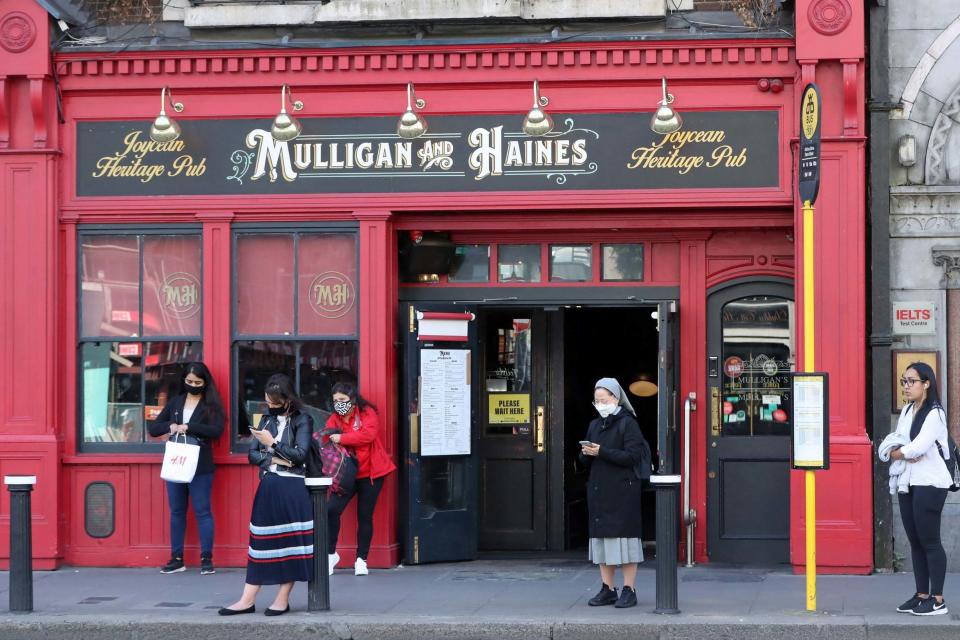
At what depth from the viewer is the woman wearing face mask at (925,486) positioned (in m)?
9.88

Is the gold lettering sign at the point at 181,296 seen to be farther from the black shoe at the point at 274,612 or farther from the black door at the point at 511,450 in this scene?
the black shoe at the point at 274,612

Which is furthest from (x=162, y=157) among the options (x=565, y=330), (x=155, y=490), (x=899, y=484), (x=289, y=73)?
(x=899, y=484)

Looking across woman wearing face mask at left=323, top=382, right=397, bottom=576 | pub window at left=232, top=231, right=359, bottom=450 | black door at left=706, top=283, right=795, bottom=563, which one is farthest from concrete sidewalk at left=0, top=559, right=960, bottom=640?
pub window at left=232, top=231, right=359, bottom=450

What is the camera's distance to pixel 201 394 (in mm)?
12477

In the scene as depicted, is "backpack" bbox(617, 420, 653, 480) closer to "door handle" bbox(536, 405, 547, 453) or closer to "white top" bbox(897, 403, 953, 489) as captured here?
"white top" bbox(897, 403, 953, 489)

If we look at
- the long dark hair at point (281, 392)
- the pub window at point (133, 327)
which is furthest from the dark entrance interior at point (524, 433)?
the long dark hair at point (281, 392)

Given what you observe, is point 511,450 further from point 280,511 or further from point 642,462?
point 280,511

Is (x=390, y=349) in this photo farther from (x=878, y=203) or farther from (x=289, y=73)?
(x=878, y=203)

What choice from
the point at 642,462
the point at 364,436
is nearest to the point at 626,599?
the point at 642,462

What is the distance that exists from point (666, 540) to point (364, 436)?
10.7 ft

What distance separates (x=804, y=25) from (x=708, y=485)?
4.09 m

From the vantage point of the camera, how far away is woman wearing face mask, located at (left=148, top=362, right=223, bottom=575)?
1234cm

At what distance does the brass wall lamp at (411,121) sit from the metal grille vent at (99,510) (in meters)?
4.14

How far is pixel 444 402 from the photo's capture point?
12.9 meters
